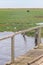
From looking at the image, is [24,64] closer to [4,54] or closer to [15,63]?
[15,63]

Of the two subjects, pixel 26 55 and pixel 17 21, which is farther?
pixel 17 21

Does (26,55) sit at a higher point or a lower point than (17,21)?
higher

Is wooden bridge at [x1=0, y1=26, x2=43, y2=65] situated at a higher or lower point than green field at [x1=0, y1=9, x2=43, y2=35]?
higher

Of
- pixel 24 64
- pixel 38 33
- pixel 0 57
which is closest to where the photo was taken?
pixel 24 64

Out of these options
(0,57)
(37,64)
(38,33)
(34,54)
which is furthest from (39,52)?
(37,64)

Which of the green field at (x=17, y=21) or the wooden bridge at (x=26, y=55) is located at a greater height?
the wooden bridge at (x=26, y=55)

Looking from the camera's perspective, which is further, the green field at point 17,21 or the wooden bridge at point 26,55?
the green field at point 17,21

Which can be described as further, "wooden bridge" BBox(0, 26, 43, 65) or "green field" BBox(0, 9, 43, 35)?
"green field" BBox(0, 9, 43, 35)

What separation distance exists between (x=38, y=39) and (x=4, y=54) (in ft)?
7.65

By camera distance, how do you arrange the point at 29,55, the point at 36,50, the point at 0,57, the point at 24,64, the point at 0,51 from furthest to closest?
the point at 0,51
the point at 0,57
the point at 36,50
the point at 29,55
the point at 24,64

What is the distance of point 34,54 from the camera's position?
916 cm

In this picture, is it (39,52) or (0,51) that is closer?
(39,52)

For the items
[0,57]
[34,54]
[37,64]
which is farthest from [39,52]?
[37,64]

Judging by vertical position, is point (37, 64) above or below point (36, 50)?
above
